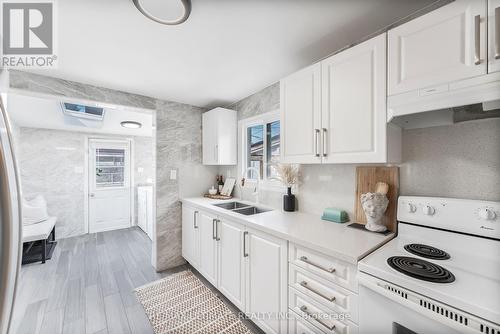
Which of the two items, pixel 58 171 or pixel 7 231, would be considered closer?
pixel 7 231

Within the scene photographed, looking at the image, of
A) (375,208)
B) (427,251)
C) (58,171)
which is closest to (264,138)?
(375,208)

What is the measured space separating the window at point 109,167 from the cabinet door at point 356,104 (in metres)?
4.77

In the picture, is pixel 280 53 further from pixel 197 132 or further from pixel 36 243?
pixel 36 243

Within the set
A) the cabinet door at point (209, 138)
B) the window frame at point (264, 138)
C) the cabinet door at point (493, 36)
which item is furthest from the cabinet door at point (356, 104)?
the cabinet door at point (209, 138)

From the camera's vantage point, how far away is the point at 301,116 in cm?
157

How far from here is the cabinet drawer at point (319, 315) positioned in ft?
3.43

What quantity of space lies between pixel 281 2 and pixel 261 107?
1.28 m

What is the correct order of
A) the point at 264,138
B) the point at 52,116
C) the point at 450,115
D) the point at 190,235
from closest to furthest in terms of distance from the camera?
the point at 450,115 < the point at 264,138 < the point at 190,235 < the point at 52,116

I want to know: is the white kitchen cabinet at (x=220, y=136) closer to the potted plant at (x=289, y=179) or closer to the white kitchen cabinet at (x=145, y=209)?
the potted plant at (x=289, y=179)

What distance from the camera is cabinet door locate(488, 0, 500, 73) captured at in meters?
0.81

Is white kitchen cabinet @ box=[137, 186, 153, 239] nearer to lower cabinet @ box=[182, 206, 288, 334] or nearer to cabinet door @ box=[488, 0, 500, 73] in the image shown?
lower cabinet @ box=[182, 206, 288, 334]

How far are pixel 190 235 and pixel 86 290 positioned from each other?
1.19 metres

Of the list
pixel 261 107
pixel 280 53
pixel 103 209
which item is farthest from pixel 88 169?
pixel 280 53

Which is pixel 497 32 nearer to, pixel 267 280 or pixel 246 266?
pixel 267 280
